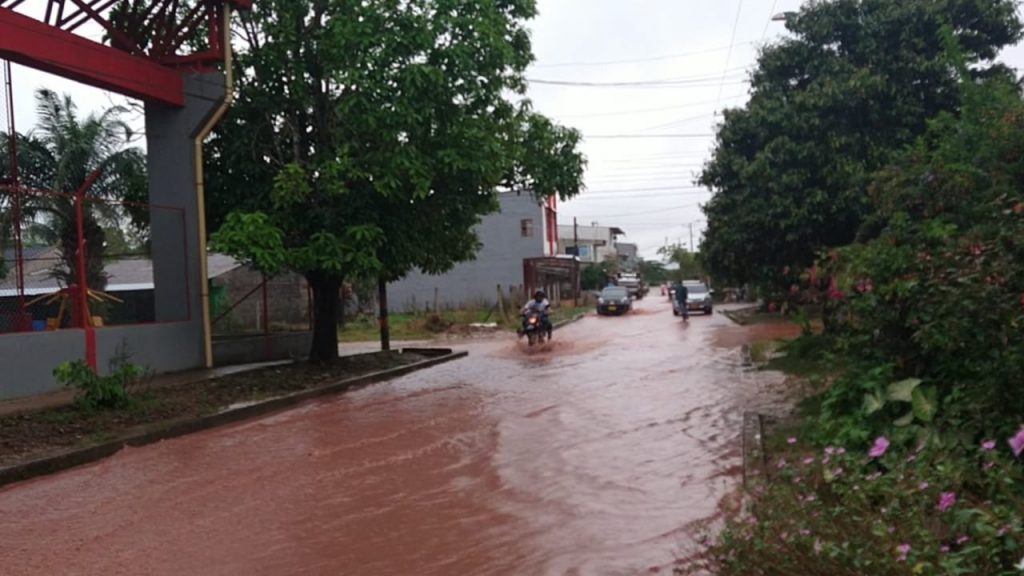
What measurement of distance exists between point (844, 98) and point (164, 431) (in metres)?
11.5

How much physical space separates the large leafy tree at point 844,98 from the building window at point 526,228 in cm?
3551

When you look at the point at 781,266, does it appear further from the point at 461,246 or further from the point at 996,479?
the point at 996,479

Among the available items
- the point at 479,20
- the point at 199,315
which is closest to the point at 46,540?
the point at 199,315

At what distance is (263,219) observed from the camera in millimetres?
14430

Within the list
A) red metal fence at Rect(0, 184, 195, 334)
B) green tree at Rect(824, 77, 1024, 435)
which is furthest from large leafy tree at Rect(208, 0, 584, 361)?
green tree at Rect(824, 77, 1024, 435)

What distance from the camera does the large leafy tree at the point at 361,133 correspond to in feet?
47.6

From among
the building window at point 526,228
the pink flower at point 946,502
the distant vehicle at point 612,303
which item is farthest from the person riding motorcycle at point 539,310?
the building window at point 526,228

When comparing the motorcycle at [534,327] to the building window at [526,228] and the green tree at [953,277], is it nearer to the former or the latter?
the green tree at [953,277]

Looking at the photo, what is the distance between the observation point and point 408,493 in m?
7.73

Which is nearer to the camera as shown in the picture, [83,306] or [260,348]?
[83,306]

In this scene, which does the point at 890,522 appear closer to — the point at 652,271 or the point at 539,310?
the point at 539,310

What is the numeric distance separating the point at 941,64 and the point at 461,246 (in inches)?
393

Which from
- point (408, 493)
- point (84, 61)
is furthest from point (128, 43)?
point (408, 493)

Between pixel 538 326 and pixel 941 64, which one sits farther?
pixel 538 326
